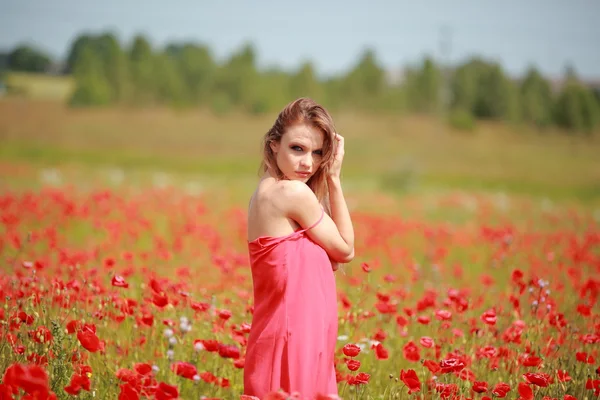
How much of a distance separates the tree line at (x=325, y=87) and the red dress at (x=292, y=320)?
19.8 meters

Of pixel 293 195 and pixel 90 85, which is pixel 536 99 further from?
pixel 293 195

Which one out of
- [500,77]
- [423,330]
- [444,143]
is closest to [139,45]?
[444,143]

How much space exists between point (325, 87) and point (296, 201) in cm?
4114

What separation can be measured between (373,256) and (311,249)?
5.11 metres

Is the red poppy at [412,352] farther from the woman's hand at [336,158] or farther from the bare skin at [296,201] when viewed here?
the woman's hand at [336,158]

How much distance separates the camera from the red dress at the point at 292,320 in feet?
7.84

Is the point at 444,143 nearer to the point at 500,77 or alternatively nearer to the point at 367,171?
the point at 367,171

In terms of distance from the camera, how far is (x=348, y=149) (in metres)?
31.1

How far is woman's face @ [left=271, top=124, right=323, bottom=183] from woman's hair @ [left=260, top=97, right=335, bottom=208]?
21mm

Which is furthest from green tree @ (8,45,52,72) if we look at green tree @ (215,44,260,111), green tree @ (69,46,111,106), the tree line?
green tree @ (215,44,260,111)

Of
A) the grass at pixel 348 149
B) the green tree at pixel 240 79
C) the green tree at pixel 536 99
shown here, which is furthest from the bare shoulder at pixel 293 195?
the green tree at pixel 536 99

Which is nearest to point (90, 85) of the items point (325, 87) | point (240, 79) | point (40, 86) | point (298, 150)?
point (40, 86)

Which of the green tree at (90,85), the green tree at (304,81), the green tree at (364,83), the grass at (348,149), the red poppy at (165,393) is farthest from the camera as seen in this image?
the green tree at (364,83)

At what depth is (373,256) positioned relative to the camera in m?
7.53
